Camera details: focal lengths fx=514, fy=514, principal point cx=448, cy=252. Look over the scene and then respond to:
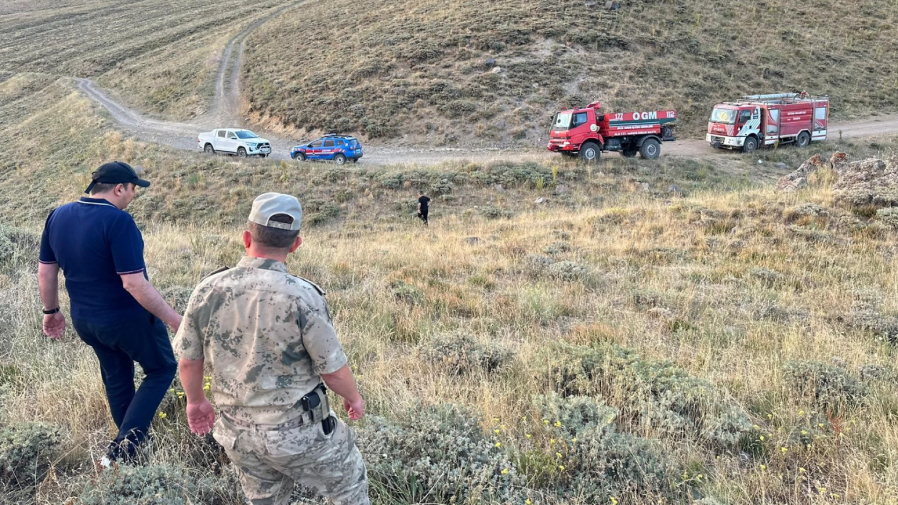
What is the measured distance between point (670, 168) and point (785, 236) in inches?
502

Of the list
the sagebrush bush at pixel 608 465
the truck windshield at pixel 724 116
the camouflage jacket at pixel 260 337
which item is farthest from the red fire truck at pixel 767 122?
the camouflage jacket at pixel 260 337

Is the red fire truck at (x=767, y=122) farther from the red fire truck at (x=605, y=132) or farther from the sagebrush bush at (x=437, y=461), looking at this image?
the sagebrush bush at (x=437, y=461)

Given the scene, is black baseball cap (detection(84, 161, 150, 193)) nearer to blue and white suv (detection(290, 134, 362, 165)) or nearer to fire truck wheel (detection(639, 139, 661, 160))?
blue and white suv (detection(290, 134, 362, 165))

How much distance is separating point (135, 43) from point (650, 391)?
2600 inches

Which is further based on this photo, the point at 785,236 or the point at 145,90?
the point at 145,90

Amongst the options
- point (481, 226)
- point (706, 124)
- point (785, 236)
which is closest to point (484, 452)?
point (785, 236)

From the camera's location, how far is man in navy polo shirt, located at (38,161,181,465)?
3.01 m

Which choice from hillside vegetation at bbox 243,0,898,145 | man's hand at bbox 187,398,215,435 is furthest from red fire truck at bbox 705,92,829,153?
man's hand at bbox 187,398,215,435

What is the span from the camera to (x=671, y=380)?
13.1 ft

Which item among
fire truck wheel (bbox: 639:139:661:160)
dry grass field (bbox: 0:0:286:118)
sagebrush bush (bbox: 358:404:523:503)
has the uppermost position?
dry grass field (bbox: 0:0:286:118)

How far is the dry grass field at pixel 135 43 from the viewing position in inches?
1619

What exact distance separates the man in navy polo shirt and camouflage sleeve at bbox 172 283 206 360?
97 cm

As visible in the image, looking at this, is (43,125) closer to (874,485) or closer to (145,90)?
(145,90)

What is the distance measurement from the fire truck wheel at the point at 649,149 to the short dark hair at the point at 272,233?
73.3ft
